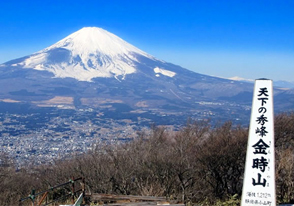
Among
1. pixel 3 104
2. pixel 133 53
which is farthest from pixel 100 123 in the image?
pixel 133 53

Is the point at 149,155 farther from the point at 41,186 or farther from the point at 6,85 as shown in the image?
the point at 6,85

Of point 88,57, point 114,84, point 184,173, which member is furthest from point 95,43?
point 184,173

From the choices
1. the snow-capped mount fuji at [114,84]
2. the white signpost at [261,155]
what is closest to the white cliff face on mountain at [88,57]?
the snow-capped mount fuji at [114,84]

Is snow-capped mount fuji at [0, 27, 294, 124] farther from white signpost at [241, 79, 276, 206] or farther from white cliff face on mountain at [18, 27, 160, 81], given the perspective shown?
white signpost at [241, 79, 276, 206]

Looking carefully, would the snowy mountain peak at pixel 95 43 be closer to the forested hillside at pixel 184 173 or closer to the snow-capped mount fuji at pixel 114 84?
the snow-capped mount fuji at pixel 114 84

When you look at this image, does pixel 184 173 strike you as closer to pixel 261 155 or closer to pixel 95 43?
pixel 261 155

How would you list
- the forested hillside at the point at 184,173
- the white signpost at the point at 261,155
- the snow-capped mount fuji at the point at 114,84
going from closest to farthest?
the white signpost at the point at 261,155, the forested hillside at the point at 184,173, the snow-capped mount fuji at the point at 114,84
